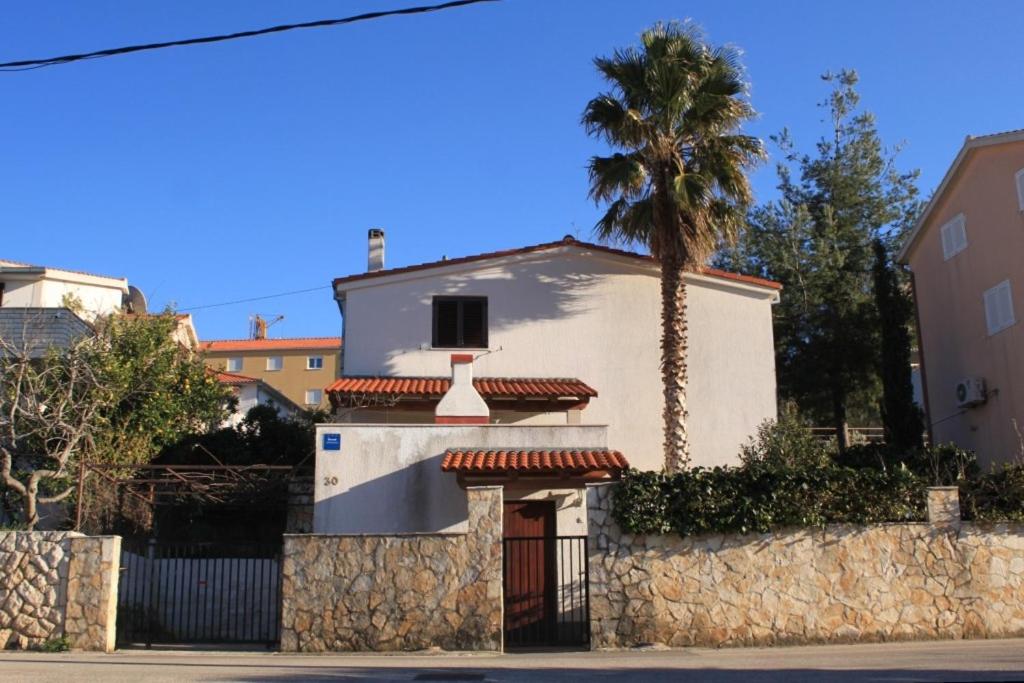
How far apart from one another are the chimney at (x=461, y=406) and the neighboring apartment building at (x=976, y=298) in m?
11.9

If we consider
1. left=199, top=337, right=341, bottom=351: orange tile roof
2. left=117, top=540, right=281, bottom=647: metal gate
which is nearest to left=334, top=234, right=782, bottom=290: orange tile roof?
left=117, top=540, right=281, bottom=647: metal gate

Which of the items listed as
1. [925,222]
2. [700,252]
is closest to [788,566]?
[700,252]

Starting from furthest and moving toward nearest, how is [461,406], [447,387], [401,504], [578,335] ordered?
[578,335] → [447,387] → [461,406] → [401,504]

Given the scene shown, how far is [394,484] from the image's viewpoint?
765 inches

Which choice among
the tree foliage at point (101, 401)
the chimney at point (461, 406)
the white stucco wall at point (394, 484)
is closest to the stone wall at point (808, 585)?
the white stucco wall at point (394, 484)

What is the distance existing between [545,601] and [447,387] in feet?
25.9

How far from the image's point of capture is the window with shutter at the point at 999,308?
22844 millimetres

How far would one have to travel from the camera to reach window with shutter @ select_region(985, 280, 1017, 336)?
22844mm

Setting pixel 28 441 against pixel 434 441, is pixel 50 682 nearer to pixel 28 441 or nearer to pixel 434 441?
pixel 434 441

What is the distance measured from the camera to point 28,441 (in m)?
21.6

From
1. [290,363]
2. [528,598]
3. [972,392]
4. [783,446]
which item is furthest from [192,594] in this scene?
[290,363]

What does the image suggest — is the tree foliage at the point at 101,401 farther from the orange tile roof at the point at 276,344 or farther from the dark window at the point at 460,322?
the orange tile roof at the point at 276,344

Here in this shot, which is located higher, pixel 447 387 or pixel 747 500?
pixel 447 387

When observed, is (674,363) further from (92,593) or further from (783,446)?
(92,593)
